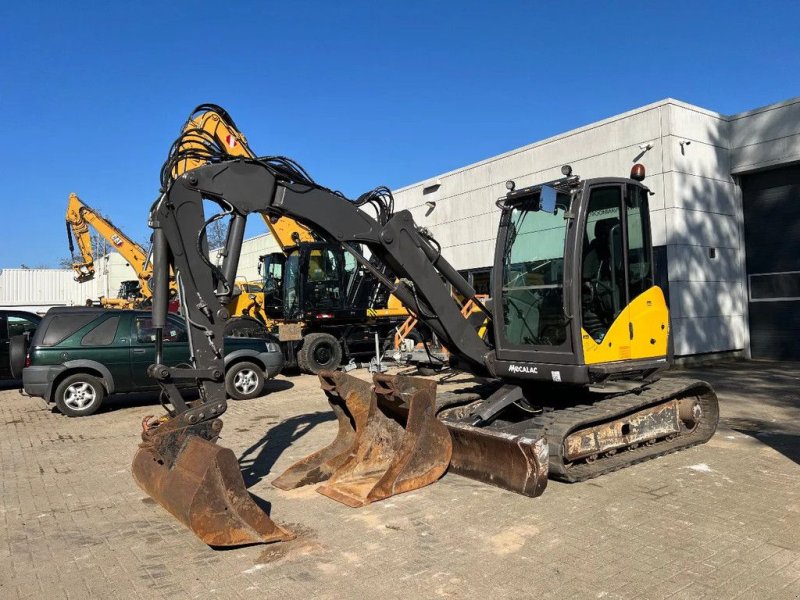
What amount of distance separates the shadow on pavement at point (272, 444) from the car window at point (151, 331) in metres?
3.02

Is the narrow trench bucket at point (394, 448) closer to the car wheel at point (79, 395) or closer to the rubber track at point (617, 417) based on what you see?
the rubber track at point (617, 417)

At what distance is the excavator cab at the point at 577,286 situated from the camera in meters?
6.38

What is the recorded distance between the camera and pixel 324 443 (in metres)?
8.27

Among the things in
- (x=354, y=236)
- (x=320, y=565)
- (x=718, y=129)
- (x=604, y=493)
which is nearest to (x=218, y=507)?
(x=320, y=565)

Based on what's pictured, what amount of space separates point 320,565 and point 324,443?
3.80m

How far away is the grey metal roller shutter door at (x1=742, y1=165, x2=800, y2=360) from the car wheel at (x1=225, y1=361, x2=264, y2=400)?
472 inches

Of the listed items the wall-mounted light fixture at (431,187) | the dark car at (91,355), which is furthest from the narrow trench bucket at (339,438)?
the wall-mounted light fixture at (431,187)

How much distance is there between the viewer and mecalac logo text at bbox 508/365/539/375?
21.8 feet

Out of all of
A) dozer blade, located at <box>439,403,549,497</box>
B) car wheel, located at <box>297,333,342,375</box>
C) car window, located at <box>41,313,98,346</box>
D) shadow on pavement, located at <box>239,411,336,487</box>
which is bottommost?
shadow on pavement, located at <box>239,411,336,487</box>

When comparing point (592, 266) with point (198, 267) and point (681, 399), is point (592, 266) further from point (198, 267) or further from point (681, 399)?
point (198, 267)

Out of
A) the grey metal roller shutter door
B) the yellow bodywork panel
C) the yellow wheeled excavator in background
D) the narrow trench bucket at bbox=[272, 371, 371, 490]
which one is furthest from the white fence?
the yellow bodywork panel

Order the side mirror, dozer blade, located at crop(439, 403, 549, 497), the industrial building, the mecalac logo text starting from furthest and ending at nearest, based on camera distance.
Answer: the industrial building, the mecalac logo text, the side mirror, dozer blade, located at crop(439, 403, 549, 497)

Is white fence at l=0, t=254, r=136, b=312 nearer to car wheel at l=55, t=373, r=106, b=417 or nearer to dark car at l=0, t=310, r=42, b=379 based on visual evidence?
dark car at l=0, t=310, r=42, b=379

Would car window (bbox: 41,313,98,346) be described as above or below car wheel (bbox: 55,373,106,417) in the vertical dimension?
above
